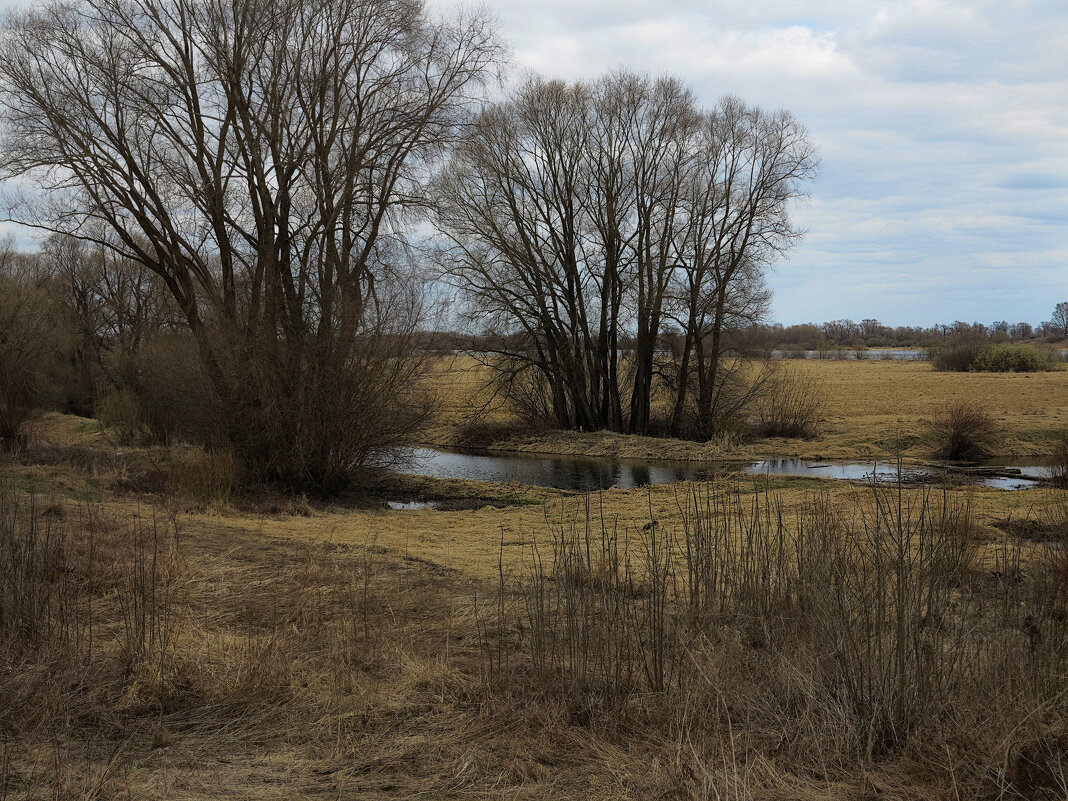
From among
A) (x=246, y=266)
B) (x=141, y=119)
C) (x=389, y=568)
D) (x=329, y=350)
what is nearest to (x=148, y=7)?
(x=141, y=119)

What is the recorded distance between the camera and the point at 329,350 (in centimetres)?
1752

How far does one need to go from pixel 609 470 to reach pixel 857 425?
14.6 metres

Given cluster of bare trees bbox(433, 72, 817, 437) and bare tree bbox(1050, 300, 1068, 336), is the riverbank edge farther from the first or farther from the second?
bare tree bbox(1050, 300, 1068, 336)

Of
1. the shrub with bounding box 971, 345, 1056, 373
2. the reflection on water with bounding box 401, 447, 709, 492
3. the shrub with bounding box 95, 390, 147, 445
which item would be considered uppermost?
the shrub with bounding box 971, 345, 1056, 373

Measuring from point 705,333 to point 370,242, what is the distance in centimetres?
1519

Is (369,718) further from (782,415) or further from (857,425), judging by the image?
(857,425)

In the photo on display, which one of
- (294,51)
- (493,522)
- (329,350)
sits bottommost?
(493,522)

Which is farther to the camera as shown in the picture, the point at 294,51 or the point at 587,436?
the point at 587,436

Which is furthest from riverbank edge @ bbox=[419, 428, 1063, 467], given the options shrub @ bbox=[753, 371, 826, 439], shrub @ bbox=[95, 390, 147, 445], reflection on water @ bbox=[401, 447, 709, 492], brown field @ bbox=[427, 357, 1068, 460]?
shrub @ bbox=[95, 390, 147, 445]

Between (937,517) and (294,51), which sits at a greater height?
(294,51)

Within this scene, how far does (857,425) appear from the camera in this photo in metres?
35.7

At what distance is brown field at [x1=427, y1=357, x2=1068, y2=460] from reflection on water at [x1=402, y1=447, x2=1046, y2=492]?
145 cm

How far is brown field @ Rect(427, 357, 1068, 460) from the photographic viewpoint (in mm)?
29234

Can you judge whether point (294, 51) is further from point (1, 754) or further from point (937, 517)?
point (1, 754)
